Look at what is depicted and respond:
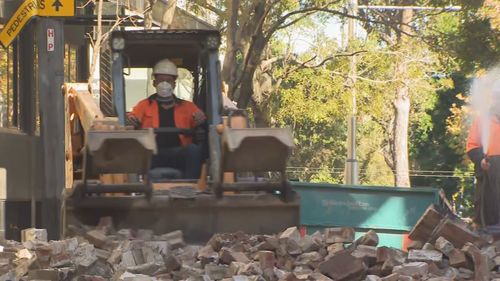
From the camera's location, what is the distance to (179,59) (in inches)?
484

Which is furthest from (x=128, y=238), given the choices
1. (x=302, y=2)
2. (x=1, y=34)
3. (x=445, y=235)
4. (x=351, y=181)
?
(x=351, y=181)

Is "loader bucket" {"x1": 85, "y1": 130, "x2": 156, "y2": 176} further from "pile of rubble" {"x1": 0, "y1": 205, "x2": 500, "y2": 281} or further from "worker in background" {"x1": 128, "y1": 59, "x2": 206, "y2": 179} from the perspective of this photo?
"worker in background" {"x1": 128, "y1": 59, "x2": 206, "y2": 179}

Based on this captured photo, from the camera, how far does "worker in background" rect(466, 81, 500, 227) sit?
13.5 meters

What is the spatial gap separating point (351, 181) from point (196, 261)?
18767 mm

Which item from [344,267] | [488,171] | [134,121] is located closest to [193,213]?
[134,121]

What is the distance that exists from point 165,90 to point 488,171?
4.17m

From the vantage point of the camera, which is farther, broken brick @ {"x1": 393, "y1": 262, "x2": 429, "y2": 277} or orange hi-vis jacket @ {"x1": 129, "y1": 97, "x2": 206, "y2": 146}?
orange hi-vis jacket @ {"x1": 129, "y1": 97, "x2": 206, "y2": 146}

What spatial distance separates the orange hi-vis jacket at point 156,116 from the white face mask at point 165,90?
9cm

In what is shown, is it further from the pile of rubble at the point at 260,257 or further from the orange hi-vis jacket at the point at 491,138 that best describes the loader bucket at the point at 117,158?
the orange hi-vis jacket at the point at 491,138

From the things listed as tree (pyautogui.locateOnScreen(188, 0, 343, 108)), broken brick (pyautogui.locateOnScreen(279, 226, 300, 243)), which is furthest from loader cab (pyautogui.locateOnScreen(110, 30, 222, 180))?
tree (pyautogui.locateOnScreen(188, 0, 343, 108))

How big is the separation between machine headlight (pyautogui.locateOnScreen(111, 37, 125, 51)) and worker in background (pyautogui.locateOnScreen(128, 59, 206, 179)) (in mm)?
366

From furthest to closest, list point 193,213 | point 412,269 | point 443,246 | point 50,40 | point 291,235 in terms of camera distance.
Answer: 1. point 50,40
2. point 193,213
3. point 291,235
4. point 443,246
5. point 412,269

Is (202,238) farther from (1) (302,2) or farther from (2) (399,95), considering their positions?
A: (2) (399,95)

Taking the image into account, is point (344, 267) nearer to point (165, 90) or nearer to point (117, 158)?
point (117, 158)
